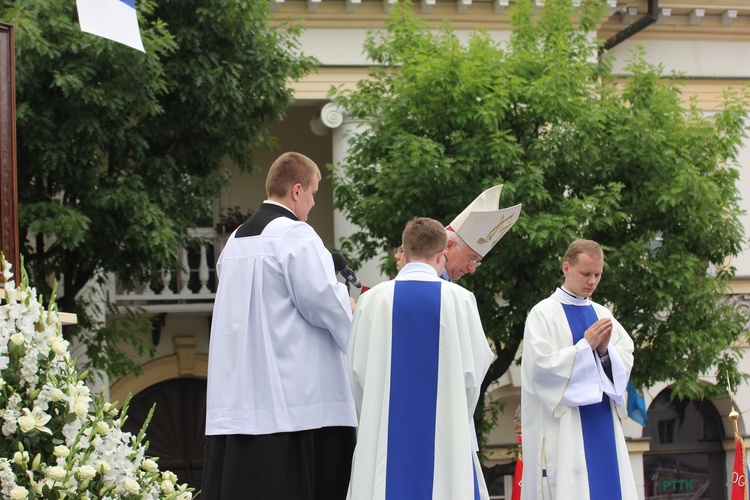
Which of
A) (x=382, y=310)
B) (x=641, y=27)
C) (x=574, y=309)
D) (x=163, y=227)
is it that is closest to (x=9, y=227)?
(x=382, y=310)

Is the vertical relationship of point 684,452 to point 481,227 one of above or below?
below

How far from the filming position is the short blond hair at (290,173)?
6.19 m

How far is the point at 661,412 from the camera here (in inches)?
741

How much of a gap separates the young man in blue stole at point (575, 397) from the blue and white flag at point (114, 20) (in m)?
4.25

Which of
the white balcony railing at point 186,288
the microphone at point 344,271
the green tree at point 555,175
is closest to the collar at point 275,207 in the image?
the microphone at point 344,271

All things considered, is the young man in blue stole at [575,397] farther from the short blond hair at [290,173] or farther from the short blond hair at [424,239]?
the short blond hair at [290,173]

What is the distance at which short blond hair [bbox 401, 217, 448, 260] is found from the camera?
6.09 m

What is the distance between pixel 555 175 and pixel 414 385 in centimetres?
722

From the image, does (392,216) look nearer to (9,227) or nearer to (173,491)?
(9,227)

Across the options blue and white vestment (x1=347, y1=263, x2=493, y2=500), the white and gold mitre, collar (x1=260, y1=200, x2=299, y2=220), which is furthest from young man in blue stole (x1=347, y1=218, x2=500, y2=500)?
the white and gold mitre

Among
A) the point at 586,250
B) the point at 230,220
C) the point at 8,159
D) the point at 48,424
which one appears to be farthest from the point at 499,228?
the point at 230,220

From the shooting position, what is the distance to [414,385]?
5.98m

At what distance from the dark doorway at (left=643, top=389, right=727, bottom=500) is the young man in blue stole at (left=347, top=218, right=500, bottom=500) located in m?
13.4

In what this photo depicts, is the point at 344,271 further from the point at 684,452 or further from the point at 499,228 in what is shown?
the point at 684,452
